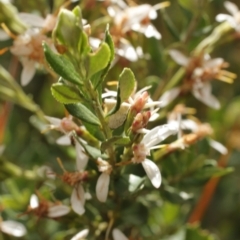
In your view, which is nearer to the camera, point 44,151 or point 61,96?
point 61,96

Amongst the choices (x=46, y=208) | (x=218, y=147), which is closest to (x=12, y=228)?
(x=46, y=208)

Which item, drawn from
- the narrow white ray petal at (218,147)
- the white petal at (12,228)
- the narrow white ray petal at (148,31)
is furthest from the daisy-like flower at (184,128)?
the white petal at (12,228)

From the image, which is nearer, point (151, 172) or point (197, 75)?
point (151, 172)

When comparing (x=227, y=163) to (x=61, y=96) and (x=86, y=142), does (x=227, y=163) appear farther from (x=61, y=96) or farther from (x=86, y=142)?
(x=61, y=96)

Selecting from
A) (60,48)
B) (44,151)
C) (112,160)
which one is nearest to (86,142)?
(112,160)

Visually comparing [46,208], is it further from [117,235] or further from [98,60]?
[98,60]

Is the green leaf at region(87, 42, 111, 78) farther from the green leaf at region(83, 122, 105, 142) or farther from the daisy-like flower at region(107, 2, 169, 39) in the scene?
the daisy-like flower at region(107, 2, 169, 39)
